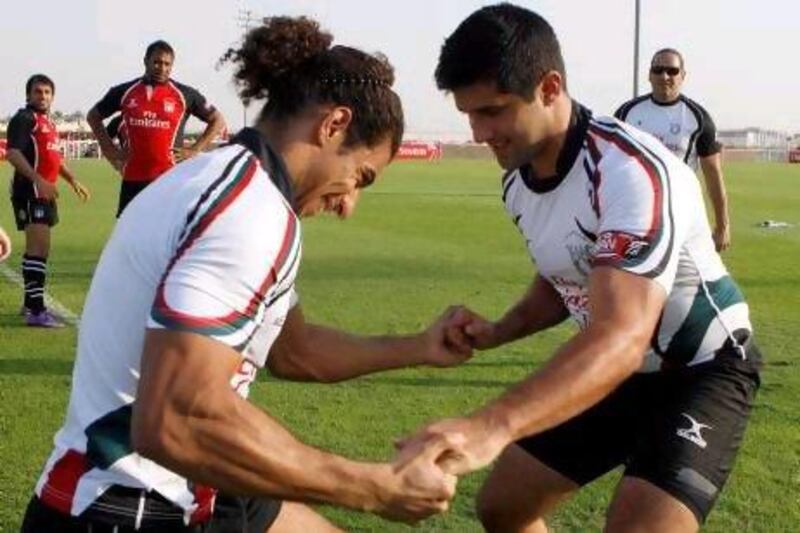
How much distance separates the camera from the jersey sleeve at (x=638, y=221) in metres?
3.53

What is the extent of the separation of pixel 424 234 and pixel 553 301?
53.0 ft

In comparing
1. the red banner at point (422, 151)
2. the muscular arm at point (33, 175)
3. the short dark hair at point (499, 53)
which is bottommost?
the red banner at point (422, 151)

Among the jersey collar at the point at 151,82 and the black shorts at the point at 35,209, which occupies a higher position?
the jersey collar at the point at 151,82

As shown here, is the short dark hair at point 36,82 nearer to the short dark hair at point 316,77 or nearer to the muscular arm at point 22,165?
the muscular arm at point 22,165

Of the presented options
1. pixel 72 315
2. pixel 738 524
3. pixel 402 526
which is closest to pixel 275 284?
pixel 402 526

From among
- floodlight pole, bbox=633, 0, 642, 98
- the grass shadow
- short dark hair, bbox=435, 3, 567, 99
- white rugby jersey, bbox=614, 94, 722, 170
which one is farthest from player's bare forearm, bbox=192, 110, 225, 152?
floodlight pole, bbox=633, 0, 642, 98

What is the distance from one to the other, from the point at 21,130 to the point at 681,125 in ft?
19.5

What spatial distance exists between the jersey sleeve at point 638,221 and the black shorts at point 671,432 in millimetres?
549

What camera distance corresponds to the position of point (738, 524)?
560cm

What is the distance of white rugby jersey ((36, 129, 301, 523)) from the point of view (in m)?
2.68

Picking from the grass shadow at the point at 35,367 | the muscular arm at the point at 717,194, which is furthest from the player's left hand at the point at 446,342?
the muscular arm at the point at 717,194

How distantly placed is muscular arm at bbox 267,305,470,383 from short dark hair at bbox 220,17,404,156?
989mm

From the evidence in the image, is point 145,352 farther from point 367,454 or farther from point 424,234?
point 424,234

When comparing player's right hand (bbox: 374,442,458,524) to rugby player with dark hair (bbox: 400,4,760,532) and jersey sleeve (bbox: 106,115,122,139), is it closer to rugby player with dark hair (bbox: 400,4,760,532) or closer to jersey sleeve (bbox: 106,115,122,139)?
rugby player with dark hair (bbox: 400,4,760,532)
